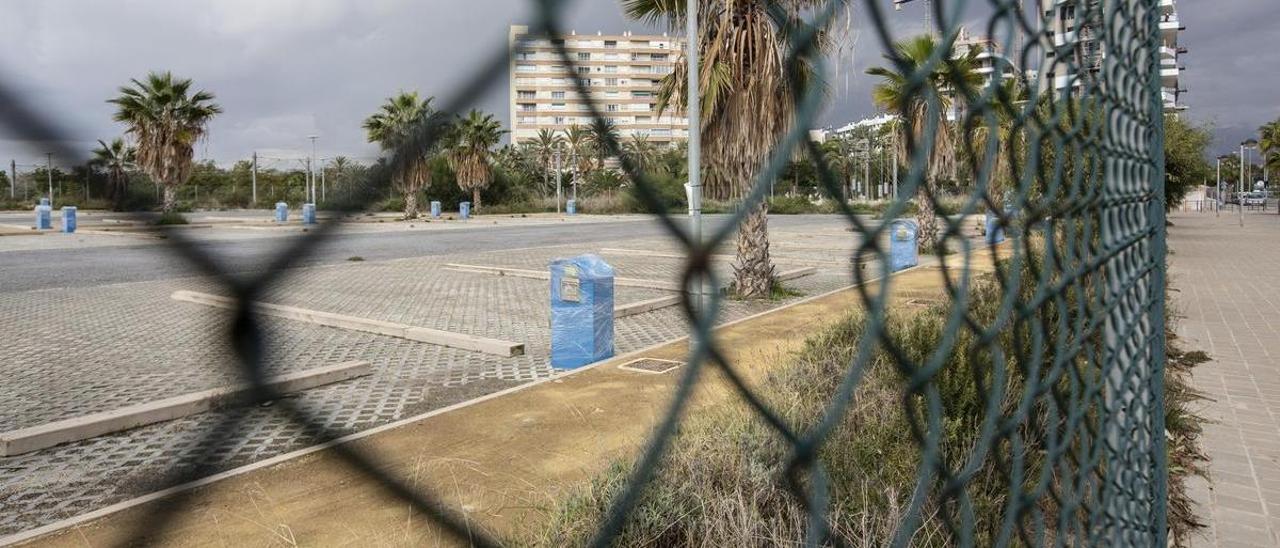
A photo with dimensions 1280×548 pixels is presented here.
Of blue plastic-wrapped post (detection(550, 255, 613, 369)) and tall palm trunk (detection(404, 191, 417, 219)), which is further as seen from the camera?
blue plastic-wrapped post (detection(550, 255, 613, 369))

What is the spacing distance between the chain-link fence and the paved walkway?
1503mm

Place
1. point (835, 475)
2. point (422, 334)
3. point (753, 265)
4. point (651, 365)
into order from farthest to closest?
point (753, 265) < point (422, 334) < point (651, 365) < point (835, 475)

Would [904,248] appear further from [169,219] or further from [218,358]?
[169,219]

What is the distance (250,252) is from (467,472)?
367 centimetres

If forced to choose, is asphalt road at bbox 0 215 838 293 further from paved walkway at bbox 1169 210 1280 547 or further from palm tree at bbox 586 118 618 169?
paved walkway at bbox 1169 210 1280 547

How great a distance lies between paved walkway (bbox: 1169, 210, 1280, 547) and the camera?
407 cm

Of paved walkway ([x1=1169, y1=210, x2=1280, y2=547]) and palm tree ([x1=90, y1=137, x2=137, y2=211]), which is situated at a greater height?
palm tree ([x1=90, y1=137, x2=137, y2=211])

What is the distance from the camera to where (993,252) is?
1.34 m

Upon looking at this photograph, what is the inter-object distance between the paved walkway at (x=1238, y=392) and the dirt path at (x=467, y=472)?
5.22ft

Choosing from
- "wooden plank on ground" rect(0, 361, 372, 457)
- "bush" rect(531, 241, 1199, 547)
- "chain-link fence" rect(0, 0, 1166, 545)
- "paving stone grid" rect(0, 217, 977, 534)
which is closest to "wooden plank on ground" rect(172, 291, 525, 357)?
"paving stone grid" rect(0, 217, 977, 534)

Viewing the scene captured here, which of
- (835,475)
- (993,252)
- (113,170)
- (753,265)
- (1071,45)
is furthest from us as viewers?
(753,265)

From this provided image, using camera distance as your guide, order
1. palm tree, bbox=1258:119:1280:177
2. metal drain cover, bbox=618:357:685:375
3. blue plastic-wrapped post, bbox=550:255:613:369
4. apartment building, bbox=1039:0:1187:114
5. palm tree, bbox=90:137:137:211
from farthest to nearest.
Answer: palm tree, bbox=1258:119:1280:177
blue plastic-wrapped post, bbox=550:255:613:369
metal drain cover, bbox=618:357:685:375
apartment building, bbox=1039:0:1187:114
palm tree, bbox=90:137:137:211

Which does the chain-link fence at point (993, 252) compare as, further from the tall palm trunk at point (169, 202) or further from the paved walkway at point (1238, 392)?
the paved walkway at point (1238, 392)

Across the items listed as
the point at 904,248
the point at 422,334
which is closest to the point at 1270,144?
the point at 904,248
